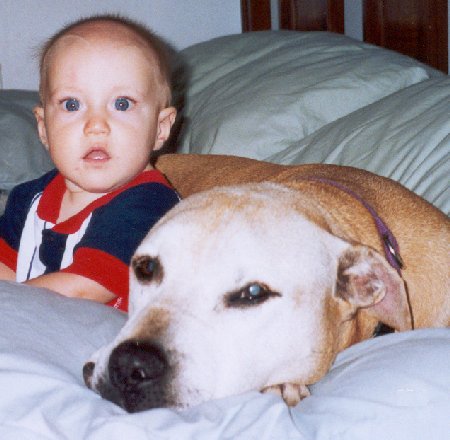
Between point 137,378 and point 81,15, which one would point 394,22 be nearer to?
point 81,15

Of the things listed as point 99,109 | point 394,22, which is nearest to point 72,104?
point 99,109

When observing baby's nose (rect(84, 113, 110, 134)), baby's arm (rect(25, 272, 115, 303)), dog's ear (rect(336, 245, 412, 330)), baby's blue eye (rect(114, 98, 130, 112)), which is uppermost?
baby's blue eye (rect(114, 98, 130, 112))

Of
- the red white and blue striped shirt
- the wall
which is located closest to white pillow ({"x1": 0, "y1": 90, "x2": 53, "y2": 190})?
the red white and blue striped shirt

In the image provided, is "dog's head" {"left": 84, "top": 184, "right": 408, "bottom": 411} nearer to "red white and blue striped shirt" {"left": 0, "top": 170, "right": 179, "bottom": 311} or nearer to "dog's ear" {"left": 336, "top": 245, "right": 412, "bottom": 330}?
"dog's ear" {"left": 336, "top": 245, "right": 412, "bottom": 330}

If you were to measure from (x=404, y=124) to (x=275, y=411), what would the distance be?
1404 millimetres

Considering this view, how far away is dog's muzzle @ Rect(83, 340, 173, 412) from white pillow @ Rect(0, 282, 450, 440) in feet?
0.16

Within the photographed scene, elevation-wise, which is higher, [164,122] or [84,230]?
[164,122]

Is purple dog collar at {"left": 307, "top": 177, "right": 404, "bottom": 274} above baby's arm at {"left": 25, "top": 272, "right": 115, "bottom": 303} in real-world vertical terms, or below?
above

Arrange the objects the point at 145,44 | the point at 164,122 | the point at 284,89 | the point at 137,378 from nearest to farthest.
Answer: the point at 137,378 → the point at 145,44 → the point at 164,122 → the point at 284,89

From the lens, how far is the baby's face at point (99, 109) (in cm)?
188

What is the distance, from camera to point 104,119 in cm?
189

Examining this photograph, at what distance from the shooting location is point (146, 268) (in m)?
1.44

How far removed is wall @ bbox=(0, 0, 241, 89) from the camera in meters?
4.59

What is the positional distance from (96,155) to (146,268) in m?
0.58
